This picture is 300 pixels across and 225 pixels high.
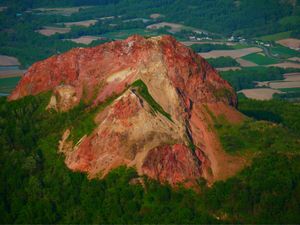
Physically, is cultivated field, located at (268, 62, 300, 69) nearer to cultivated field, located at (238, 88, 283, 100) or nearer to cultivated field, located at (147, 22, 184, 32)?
cultivated field, located at (238, 88, 283, 100)

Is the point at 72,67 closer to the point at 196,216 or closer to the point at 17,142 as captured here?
the point at 17,142

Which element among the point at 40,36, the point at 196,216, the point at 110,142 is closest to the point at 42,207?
the point at 110,142

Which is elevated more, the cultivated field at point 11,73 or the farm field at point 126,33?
the cultivated field at point 11,73

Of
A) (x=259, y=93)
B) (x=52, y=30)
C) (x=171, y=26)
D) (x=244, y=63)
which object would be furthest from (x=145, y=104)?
(x=171, y=26)

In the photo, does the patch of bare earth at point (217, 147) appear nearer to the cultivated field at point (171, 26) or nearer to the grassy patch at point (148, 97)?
the grassy patch at point (148, 97)

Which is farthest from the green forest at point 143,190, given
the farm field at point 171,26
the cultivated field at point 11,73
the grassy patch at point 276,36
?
the farm field at point 171,26

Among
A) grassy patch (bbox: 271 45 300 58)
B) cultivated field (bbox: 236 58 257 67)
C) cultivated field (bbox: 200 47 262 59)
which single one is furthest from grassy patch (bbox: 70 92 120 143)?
grassy patch (bbox: 271 45 300 58)
